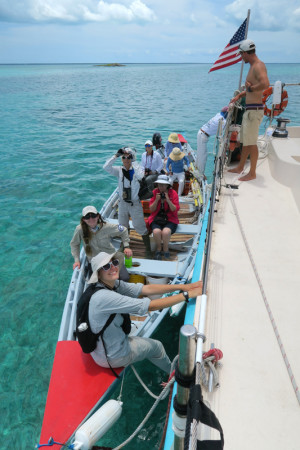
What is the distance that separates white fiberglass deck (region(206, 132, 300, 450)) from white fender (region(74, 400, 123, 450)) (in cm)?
130

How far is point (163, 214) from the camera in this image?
22.1 feet

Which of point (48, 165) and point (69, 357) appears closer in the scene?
point (69, 357)

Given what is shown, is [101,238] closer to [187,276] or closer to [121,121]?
[187,276]

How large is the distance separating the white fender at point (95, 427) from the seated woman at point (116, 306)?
52 centimetres

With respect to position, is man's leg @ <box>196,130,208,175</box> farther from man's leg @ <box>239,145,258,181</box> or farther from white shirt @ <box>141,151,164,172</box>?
man's leg @ <box>239,145,258,181</box>

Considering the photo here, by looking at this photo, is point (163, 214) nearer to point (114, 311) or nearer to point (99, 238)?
point (99, 238)

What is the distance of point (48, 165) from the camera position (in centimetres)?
1583

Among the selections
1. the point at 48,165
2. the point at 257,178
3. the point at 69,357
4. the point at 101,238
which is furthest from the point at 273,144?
the point at 48,165

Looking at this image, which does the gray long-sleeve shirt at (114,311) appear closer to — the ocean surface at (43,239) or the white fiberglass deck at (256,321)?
the white fiberglass deck at (256,321)

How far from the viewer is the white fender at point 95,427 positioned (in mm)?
2939

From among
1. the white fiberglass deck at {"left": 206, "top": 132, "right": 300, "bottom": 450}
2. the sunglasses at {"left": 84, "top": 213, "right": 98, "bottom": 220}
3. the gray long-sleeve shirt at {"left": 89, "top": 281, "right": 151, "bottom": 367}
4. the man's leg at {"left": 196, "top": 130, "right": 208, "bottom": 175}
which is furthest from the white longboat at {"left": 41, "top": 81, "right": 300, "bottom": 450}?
the man's leg at {"left": 196, "top": 130, "right": 208, "bottom": 175}

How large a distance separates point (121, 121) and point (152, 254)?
73.9ft

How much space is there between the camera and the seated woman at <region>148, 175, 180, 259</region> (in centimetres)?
634

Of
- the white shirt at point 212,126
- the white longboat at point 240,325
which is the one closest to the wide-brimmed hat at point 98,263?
the white longboat at point 240,325
